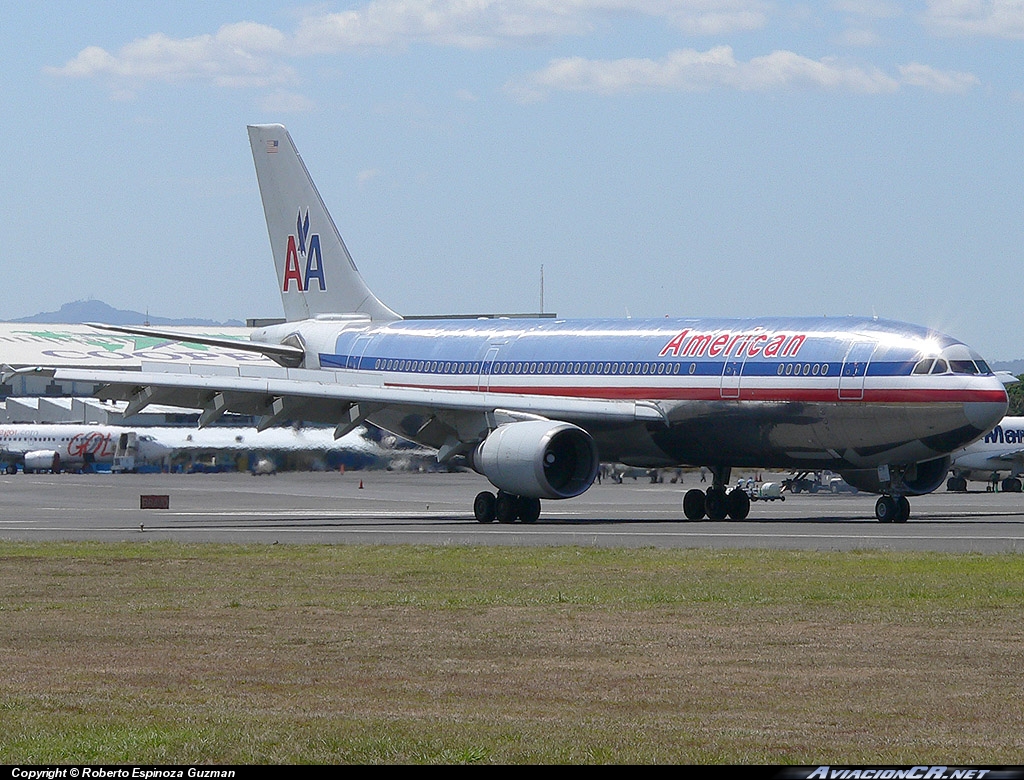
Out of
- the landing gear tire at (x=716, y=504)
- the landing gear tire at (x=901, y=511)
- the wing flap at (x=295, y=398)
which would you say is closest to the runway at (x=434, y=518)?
the landing gear tire at (x=901, y=511)

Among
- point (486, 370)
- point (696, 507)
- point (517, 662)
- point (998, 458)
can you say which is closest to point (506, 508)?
point (696, 507)

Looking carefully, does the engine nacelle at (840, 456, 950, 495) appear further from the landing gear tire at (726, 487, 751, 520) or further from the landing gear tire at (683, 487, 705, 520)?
the landing gear tire at (683, 487, 705, 520)

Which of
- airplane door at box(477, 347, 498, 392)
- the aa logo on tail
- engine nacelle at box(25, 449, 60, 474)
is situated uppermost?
the aa logo on tail

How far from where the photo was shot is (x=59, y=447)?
296 ft

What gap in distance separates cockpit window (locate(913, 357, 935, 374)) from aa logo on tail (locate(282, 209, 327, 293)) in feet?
60.2

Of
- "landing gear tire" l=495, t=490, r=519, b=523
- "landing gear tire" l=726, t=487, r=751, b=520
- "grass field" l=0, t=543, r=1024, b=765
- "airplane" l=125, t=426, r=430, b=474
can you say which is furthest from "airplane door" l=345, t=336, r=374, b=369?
"grass field" l=0, t=543, r=1024, b=765

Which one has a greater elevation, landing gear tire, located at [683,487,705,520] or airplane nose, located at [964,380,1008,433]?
airplane nose, located at [964,380,1008,433]

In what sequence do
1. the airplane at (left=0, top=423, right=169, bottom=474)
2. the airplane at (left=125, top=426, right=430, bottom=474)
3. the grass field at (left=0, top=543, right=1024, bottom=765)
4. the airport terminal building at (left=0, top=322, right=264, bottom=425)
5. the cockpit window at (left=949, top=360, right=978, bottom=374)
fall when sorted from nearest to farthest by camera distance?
the grass field at (left=0, top=543, right=1024, bottom=765)
the cockpit window at (left=949, top=360, right=978, bottom=374)
the airplane at (left=125, top=426, right=430, bottom=474)
the airplane at (left=0, top=423, right=169, bottom=474)
the airport terminal building at (left=0, top=322, right=264, bottom=425)

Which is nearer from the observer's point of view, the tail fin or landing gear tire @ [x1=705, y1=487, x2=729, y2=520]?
landing gear tire @ [x1=705, y1=487, x2=729, y2=520]

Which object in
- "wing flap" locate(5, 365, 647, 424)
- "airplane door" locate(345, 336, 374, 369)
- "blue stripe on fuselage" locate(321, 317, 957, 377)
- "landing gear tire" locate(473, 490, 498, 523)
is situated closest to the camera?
"blue stripe on fuselage" locate(321, 317, 957, 377)

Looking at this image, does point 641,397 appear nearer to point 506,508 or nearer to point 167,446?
point 506,508

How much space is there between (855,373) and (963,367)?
2109 millimetres

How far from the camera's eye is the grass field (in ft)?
31.2

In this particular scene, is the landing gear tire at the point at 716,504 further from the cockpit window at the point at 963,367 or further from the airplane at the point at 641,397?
the cockpit window at the point at 963,367
